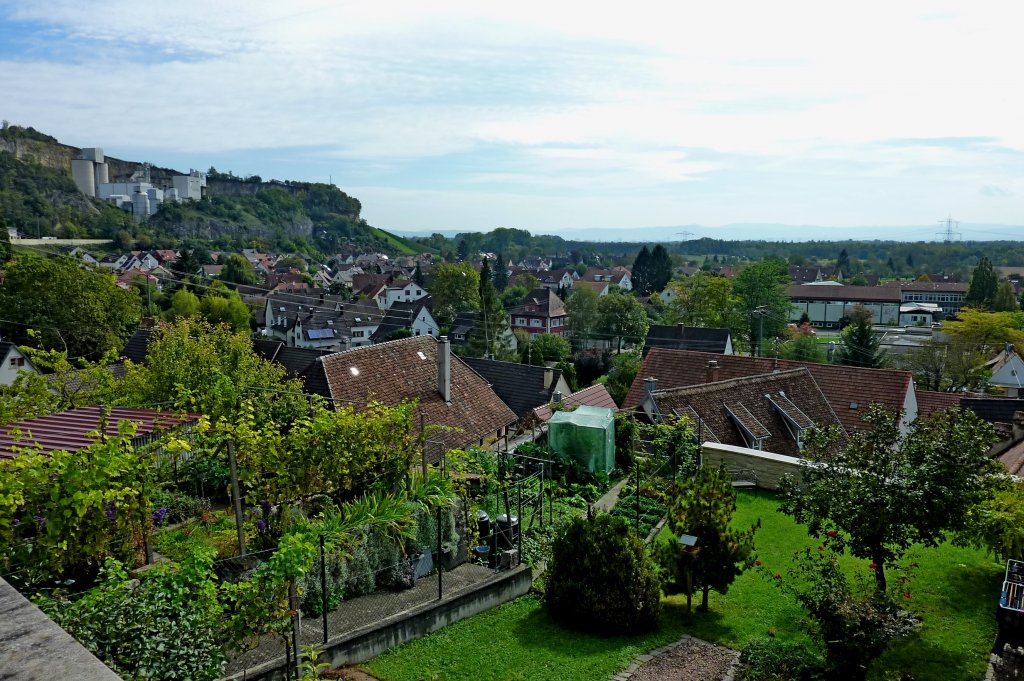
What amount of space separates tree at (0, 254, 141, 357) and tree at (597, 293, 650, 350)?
37.8 meters

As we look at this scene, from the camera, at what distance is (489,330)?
53688 millimetres

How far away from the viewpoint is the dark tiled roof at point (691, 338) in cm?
5043

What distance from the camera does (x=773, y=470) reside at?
15.3 meters

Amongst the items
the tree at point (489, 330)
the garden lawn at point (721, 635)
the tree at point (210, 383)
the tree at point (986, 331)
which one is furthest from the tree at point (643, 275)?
the garden lawn at point (721, 635)

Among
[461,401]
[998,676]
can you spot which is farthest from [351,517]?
[461,401]

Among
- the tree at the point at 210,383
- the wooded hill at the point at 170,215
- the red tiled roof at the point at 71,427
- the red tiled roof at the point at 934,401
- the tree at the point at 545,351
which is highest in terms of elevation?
the wooded hill at the point at 170,215

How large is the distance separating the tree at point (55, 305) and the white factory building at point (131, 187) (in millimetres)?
119513

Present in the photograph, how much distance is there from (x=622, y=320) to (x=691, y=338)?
1206 centimetres

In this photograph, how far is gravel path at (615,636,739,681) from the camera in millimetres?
8500

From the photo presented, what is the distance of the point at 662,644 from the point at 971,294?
90845mm

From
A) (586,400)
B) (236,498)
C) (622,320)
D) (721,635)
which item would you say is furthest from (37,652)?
(622,320)

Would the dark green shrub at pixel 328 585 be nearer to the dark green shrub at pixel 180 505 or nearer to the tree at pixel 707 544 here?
the dark green shrub at pixel 180 505

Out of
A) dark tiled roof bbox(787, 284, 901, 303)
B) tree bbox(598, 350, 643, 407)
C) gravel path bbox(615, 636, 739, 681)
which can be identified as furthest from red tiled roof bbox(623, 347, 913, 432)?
dark tiled roof bbox(787, 284, 901, 303)

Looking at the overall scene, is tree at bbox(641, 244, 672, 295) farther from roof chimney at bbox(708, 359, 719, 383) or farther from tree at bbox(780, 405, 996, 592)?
tree at bbox(780, 405, 996, 592)
